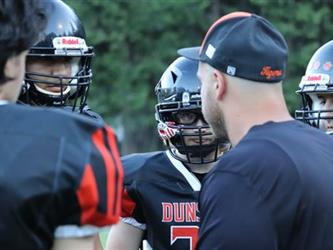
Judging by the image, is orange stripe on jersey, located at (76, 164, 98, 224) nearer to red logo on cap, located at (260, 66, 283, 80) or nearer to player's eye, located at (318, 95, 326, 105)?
red logo on cap, located at (260, 66, 283, 80)

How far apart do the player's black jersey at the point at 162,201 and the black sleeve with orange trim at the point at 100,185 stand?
4.66ft

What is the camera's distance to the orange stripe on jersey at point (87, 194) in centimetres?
177

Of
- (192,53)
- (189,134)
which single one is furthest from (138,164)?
(192,53)

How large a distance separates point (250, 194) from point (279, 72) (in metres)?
0.47

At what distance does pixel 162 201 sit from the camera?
3297 mm

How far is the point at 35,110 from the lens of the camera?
185 centimetres

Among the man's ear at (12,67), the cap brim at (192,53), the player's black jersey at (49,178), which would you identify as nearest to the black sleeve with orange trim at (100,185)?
the player's black jersey at (49,178)

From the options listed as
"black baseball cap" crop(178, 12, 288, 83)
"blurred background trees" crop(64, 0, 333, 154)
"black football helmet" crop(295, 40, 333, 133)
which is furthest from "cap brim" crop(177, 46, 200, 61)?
"blurred background trees" crop(64, 0, 333, 154)

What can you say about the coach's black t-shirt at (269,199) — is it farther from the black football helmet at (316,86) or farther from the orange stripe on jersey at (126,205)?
the black football helmet at (316,86)

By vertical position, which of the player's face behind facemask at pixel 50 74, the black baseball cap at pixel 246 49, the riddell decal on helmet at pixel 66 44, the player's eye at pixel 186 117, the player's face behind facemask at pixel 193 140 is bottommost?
the player's face behind facemask at pixel 193 140

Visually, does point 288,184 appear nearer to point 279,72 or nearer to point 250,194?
point 250,194

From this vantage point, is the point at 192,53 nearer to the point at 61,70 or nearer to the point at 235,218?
the point at 61,70

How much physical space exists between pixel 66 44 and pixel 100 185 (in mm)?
1588

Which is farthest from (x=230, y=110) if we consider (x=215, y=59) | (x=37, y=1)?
(x=37, y=1)
